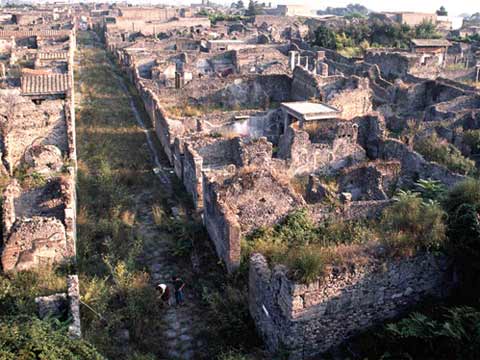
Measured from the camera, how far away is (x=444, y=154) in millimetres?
15836

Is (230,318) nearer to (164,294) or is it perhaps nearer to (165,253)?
(164,294)

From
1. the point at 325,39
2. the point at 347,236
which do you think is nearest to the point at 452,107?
the point at 347,236

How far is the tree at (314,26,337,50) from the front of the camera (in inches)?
1763

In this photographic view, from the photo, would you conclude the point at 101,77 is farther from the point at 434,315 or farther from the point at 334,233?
the point at 434,315

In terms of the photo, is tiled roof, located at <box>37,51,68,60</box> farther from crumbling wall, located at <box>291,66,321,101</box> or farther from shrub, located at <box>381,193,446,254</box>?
shrub, located at <box>381,193,446,254</box>

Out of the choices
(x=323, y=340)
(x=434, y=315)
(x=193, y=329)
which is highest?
(x=434, y=315)

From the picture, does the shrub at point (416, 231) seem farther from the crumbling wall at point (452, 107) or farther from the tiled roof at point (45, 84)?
the tiled roof at point (45, 84)

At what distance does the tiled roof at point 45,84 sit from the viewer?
62.1ft

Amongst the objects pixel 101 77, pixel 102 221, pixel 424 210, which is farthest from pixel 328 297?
pixel 101 77

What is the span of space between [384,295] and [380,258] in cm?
66

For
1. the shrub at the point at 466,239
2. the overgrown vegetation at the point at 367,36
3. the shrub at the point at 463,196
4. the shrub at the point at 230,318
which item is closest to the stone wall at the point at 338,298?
the shrub at the point at 466,239

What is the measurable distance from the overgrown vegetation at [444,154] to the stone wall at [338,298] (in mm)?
6826

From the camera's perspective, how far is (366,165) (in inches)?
559

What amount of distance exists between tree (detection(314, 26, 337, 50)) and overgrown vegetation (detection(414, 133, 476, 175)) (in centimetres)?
2896
